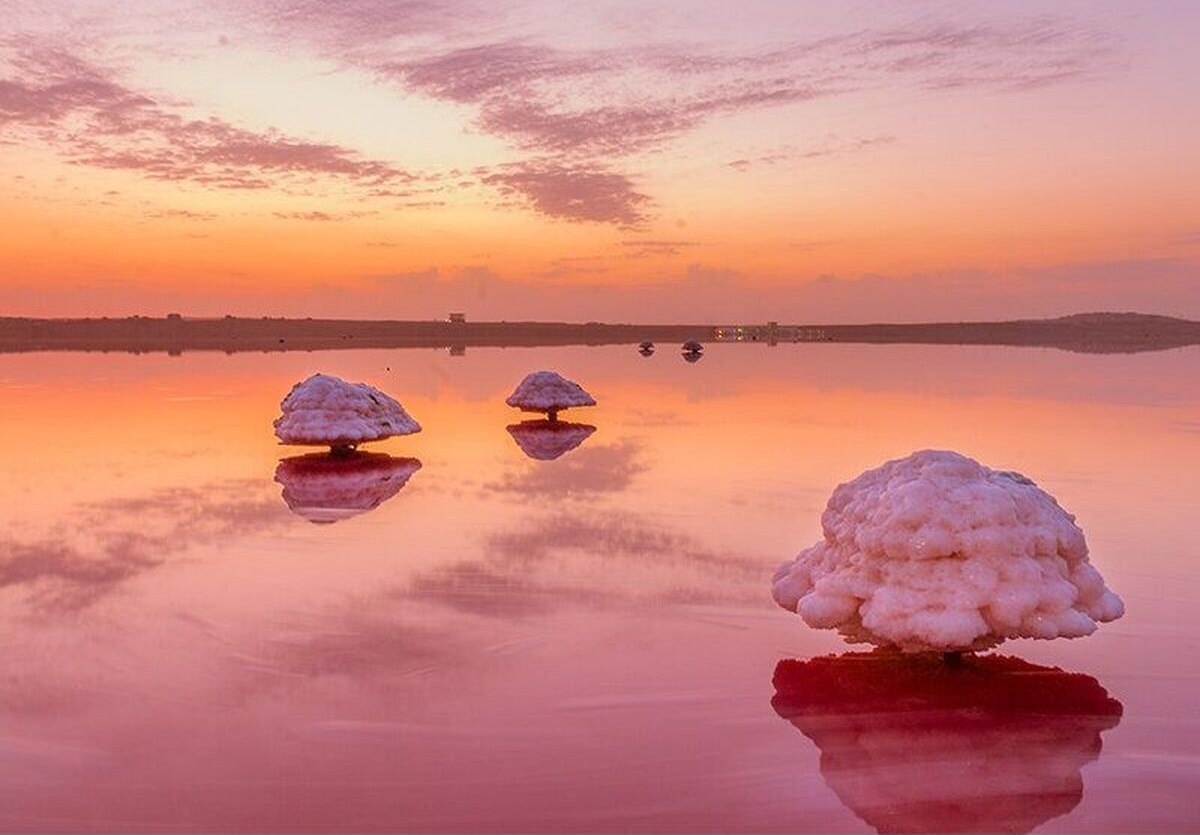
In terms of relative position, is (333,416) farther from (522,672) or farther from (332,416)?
(522,672)

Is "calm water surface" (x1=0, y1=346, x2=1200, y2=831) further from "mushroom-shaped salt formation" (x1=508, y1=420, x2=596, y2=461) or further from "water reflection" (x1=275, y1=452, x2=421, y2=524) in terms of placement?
"mushroom-shaped salt formation" (x1=508, y1=420, x2=596, y2=461)

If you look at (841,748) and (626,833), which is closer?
(626,833)

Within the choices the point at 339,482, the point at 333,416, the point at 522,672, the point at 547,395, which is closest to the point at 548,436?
the point at 547,395

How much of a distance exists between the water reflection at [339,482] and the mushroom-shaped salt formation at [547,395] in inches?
291

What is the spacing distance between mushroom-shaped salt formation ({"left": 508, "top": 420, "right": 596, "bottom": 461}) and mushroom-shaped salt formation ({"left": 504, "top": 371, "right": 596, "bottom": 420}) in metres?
0.83

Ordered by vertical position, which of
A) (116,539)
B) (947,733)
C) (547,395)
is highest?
(547,395)

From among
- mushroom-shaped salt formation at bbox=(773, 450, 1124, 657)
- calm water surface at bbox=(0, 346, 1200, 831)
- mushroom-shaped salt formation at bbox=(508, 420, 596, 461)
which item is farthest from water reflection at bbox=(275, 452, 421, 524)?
mushroom-shaped salt formation at bbox=(773, 450, 1124, 657)

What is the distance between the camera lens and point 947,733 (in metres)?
7.84

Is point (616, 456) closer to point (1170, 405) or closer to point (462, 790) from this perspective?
point (462, 790)

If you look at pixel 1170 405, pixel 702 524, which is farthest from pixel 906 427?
pixel 702 524

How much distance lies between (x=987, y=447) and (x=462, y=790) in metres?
24.4

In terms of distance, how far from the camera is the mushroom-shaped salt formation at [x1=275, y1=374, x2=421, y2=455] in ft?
75.7

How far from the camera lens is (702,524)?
55.3ft

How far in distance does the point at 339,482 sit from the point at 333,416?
97.9 inches
